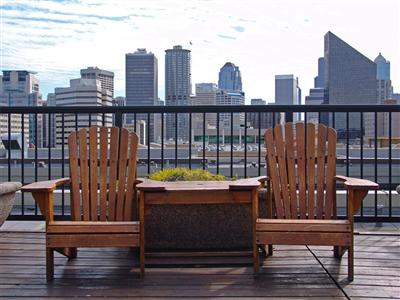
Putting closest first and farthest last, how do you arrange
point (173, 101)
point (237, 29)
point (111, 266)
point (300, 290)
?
point (300, 290)
point (111, 266)
point (173, 101)
point (237, 29)

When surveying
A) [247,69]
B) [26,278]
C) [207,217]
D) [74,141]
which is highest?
[247,69]

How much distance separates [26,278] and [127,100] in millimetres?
3258

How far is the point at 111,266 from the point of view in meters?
3.50

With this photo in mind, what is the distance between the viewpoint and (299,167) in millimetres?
3762

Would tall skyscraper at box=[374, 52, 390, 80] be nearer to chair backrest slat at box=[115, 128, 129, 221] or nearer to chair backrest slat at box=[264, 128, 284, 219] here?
chair backrest slat at box=[264, 128, 284, 219]

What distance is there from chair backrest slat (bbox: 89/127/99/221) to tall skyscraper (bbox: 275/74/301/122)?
7.99ft

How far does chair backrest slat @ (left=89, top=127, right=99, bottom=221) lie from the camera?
3.72 metres

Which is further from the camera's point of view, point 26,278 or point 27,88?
point 27,88

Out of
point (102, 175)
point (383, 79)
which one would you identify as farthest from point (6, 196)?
point (383, 79)

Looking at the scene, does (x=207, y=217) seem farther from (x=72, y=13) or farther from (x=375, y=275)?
(x=72, y=13)

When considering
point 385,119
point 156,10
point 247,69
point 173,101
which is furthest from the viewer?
point 247,69

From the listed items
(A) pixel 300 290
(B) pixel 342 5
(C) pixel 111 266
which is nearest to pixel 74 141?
(C) pixel 111 266

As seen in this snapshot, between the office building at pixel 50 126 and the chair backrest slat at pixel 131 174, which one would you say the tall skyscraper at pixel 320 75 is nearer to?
the office building at pixel 50 126

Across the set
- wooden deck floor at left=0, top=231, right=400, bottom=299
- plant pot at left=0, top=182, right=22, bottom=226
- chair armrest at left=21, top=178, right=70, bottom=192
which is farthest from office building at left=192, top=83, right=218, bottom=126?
chair armrest at left=21, top=178, right=70, bottom=192
